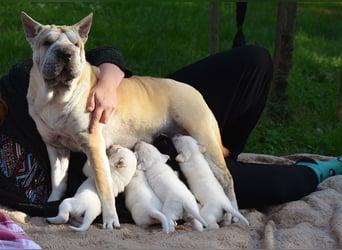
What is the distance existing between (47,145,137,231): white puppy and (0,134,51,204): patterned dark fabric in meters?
0.21

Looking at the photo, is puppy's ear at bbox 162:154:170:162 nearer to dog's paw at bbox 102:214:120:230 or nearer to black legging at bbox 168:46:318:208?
black legging at bbox 168:46:318:208

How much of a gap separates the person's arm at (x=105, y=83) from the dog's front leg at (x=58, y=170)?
8.7 inches

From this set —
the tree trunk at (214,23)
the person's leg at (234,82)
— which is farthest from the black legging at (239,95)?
the tree trunk at (214,23)

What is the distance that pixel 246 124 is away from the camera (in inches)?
144

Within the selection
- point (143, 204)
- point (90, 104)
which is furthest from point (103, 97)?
point (143, 204)

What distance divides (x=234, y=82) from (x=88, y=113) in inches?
33.5

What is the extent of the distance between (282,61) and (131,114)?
1956 millimetres

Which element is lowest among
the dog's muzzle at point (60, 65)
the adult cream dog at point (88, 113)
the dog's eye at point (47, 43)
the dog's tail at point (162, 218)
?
the dog's tail at point (162, 218)

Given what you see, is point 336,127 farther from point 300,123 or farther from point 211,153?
point 211,153

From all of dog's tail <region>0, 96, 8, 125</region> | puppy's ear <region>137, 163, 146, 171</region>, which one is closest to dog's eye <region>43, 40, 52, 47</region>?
dog's tail <region>0, 96, 8, 125</region>

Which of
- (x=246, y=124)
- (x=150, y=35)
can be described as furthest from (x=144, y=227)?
(x=150, y=35)

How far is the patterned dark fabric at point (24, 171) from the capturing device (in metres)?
3.10

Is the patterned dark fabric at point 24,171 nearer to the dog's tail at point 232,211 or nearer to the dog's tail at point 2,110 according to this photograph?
the dog's tail at point 2,110

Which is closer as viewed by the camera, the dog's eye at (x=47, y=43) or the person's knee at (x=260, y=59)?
the dog's eye at (x=47, y=43)
